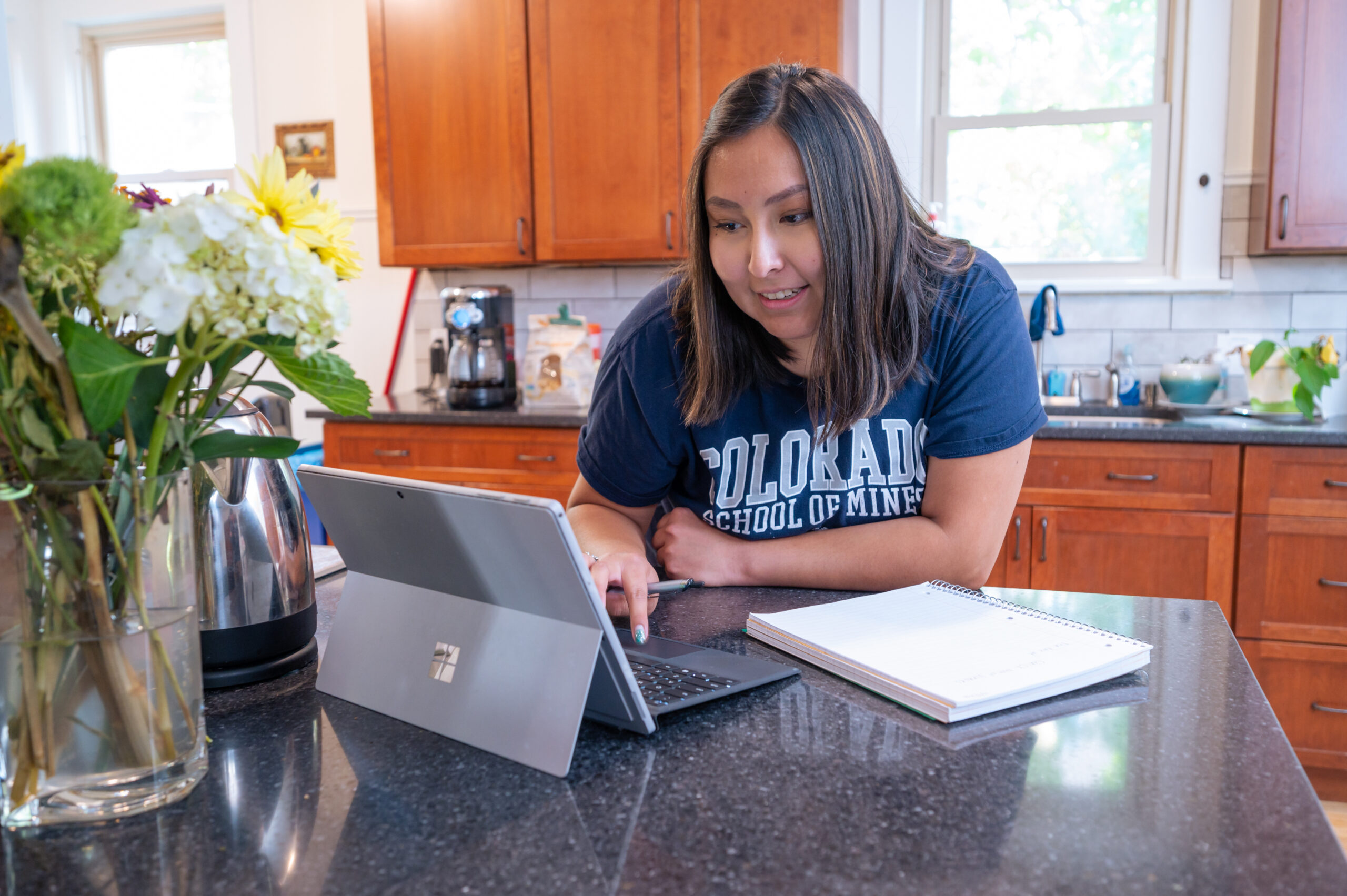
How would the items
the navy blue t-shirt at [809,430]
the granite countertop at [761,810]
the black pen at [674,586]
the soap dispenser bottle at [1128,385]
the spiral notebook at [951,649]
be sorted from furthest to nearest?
the soap dispenser bottle at [1128,385]
the navy blue t-shirt at [809,430]
the black pen at [674,586]
the spiral notebook at [951,649]
the granite countertop at [761,810]

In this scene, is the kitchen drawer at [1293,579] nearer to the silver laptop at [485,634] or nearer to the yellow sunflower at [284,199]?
the silver laptop at [485,634]

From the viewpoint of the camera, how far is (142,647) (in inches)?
25.6

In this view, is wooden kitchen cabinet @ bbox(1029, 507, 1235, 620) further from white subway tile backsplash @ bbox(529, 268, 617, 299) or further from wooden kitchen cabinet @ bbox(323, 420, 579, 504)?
white subway tile backsplash @ bbox(529, 268, 617, 299)

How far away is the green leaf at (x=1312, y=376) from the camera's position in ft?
8.63

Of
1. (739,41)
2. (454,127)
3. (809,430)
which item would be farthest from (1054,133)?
(809,430)

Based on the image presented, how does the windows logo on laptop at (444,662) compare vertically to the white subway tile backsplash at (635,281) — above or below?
below

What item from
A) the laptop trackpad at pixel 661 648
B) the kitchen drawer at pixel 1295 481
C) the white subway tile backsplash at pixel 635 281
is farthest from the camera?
the white subway tile backsplash at pixel 635 281

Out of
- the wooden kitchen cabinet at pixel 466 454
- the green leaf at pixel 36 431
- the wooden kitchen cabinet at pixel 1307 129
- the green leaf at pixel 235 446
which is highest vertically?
the wooden kitchen cabinet at pixel 1307 129

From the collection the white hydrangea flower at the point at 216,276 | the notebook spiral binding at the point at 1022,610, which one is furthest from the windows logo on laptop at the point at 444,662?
the notebook spiral binding at the point at 1022,610

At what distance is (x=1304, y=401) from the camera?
2.63 metres

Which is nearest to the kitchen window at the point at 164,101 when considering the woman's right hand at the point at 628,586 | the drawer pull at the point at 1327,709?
the woman's right hand at the point at 628,586

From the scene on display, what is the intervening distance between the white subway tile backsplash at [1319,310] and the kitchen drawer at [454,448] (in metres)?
2.19

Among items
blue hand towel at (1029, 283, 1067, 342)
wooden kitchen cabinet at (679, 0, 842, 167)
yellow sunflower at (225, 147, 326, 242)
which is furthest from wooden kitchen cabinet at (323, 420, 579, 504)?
yellow sunflower at (225, 147, 326, 242)

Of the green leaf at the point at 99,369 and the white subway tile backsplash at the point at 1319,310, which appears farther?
the white subway tile backsplash at the point at 1319,310
